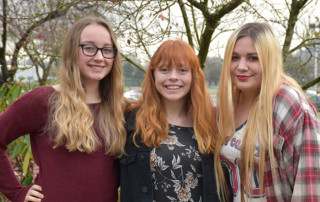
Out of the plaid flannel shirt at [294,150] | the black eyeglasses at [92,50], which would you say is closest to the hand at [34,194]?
the black eyeglasses at [92,50]

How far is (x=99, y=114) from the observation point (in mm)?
2156

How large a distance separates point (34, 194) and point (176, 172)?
3.05 feet

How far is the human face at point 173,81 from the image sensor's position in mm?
2266

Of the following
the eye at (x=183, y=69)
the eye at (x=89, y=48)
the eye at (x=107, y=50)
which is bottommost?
the eye at (x=183, y=69)

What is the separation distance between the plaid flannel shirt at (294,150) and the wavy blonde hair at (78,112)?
1.01m

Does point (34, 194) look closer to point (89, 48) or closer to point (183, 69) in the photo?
point (89, 48)

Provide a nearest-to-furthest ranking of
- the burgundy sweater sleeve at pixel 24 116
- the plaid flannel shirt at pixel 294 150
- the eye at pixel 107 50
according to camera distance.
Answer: the plaid flannel shirt at pixel 294 150, the burgundy sweater sleeve at pixel 24 116, the eye at pixel 107 50

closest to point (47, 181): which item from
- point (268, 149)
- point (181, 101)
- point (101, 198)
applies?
point (101, 198)

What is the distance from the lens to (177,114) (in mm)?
2416

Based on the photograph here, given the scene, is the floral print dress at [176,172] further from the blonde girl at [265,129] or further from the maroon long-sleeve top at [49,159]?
the maroon long-sleeve top at [49,159]

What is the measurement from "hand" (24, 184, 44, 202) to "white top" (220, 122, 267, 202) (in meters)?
1.25

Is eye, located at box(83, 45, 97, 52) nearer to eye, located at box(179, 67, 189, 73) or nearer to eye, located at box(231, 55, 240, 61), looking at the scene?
eye, located at box(179, 67, 189, 73)

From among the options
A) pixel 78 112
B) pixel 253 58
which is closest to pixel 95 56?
pixel 78 112

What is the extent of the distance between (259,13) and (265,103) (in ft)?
6.52
